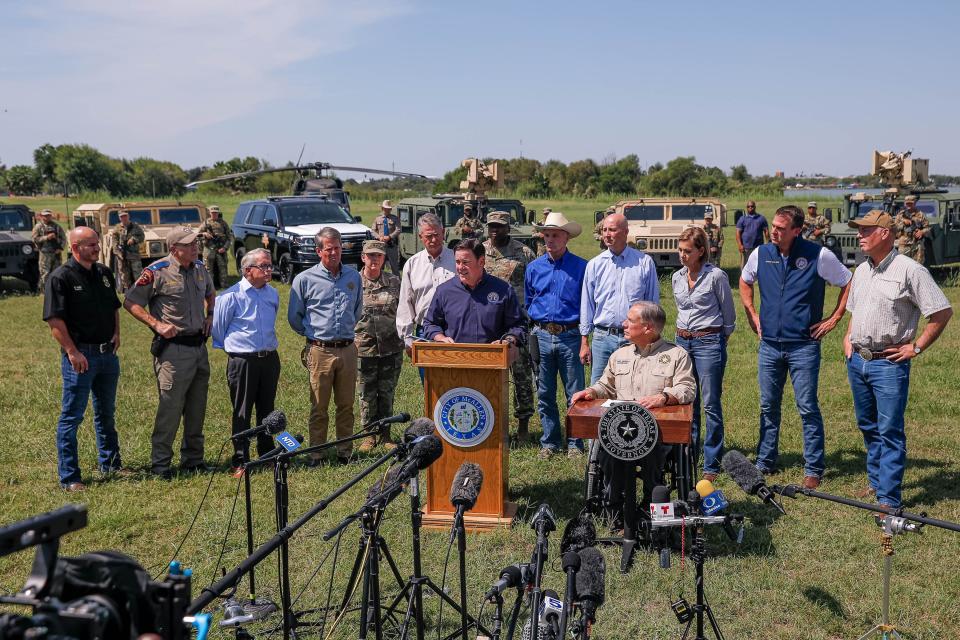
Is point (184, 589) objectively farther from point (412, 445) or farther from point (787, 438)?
point (787, 438)

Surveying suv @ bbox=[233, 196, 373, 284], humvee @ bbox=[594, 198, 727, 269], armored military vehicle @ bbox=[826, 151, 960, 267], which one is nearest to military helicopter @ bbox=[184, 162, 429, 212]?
suv @ bbox=[233, 196, 373, 284]

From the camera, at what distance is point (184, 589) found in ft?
5.94

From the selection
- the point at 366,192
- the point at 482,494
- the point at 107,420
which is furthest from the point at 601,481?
the point at 366,192

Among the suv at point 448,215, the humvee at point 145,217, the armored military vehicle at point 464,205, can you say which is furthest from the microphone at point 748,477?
the humvee at point 145,217

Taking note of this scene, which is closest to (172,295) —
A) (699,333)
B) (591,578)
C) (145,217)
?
(699,333)

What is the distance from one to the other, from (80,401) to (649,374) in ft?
14.4

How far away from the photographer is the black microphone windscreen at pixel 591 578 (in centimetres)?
274

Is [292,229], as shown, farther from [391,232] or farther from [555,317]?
[555,317]

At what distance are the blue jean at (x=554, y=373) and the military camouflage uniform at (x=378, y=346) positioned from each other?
133cm

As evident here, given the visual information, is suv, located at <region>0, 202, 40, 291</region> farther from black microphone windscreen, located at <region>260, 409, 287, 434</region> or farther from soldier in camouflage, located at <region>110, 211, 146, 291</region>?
black microphone windscreen, located at <region>260, 409, 287, 434</region>

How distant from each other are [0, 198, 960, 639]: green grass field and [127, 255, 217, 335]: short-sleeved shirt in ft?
4.31

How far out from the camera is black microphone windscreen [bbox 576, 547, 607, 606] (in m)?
2.74

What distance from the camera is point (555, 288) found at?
7.39m

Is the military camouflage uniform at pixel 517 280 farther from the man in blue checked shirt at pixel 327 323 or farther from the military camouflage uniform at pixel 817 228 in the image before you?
the military camouflage uniform at pixel 817 228
